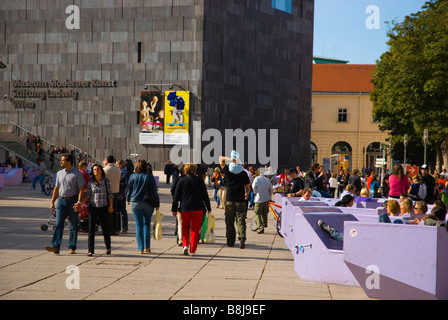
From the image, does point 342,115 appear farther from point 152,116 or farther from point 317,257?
point 317,257

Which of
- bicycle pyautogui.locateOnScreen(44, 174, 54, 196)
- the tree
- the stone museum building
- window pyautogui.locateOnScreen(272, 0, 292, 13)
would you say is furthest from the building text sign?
bicycle pyautogui.locateOnScreen(44, 174, 54, 196)

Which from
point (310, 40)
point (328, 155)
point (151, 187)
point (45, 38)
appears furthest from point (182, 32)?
point (151, 187)

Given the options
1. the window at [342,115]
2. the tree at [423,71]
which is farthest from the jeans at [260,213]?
the window at [342,115]

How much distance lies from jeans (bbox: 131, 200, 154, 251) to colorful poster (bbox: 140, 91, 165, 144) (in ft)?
138

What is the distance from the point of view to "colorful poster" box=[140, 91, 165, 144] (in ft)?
179

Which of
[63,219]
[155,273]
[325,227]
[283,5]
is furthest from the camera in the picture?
[283,5]

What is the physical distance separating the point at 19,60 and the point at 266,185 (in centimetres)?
4468

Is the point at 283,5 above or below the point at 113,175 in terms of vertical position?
above

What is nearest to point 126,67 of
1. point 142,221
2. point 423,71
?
point 423,71

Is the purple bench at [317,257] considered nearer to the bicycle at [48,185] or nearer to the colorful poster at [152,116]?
the bicycle at [48,185]

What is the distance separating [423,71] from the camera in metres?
43.5

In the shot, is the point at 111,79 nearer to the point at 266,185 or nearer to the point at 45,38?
the point at 45,38

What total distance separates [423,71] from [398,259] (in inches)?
1465
